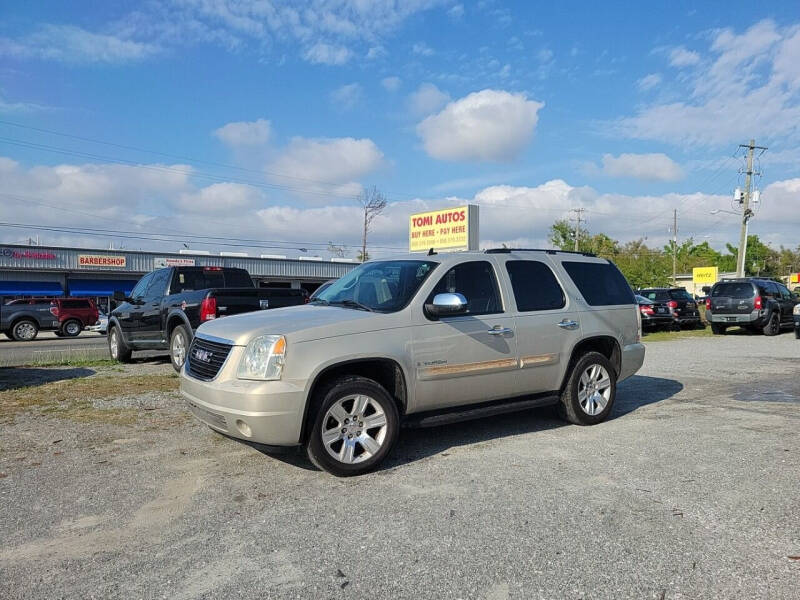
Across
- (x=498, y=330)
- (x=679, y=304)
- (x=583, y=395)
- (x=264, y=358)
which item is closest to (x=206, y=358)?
(x=264, y=358)

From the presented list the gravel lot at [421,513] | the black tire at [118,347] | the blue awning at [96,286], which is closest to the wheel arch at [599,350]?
the gravel lot at [421,513]

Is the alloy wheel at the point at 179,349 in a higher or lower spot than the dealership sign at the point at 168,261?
lower

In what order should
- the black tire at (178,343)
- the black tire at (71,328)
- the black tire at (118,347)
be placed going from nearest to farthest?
the black tire at (178,343) < the black tire at (118,347) < the black tire at (71,328)

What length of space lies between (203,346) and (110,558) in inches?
86.5

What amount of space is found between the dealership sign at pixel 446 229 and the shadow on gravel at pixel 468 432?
23359 mm

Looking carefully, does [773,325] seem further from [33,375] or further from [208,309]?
[33,375]

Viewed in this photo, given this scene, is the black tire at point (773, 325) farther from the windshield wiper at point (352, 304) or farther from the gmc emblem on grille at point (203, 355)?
the gmc emblem on grille at point (203, 355)

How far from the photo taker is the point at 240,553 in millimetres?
3527

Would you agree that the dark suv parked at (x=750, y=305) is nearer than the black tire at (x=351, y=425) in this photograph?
No

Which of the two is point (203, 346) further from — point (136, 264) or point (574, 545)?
point (136, 264)

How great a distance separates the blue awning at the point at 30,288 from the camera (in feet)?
138

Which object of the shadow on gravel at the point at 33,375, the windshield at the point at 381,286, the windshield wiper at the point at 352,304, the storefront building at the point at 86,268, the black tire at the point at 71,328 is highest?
the storefront building at the point at 86,268

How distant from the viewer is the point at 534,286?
253 inches

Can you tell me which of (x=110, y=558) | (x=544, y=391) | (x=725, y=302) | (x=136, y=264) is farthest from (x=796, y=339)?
(x=136, y=264)
